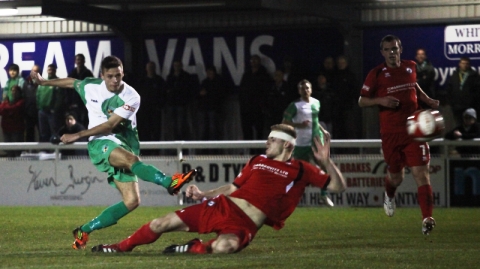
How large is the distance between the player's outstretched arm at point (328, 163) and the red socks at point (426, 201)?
10.6 feet

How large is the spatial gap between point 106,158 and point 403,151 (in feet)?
12.2

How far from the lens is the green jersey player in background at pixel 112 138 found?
10047 mm

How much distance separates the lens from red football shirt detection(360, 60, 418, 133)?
1193 centimetres

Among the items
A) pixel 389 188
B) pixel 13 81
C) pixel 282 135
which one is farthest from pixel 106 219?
pixel 13 81

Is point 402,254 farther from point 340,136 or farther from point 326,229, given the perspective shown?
point 340,136

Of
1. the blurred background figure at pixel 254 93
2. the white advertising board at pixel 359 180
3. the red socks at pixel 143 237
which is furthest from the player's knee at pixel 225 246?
the blurred background figure at pixel 254 93

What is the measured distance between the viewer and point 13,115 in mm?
22562

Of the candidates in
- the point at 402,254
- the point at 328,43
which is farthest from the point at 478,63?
the point at 402,254

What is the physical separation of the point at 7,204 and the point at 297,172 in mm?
11725

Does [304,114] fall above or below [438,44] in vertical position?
below

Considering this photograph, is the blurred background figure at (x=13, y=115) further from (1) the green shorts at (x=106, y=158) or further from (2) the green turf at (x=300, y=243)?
(1) the green shorts at (x=106, y=158)

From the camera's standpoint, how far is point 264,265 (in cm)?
847

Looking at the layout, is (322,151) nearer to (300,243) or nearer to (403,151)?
(300,243)

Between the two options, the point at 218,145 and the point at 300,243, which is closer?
the point at 300,243
